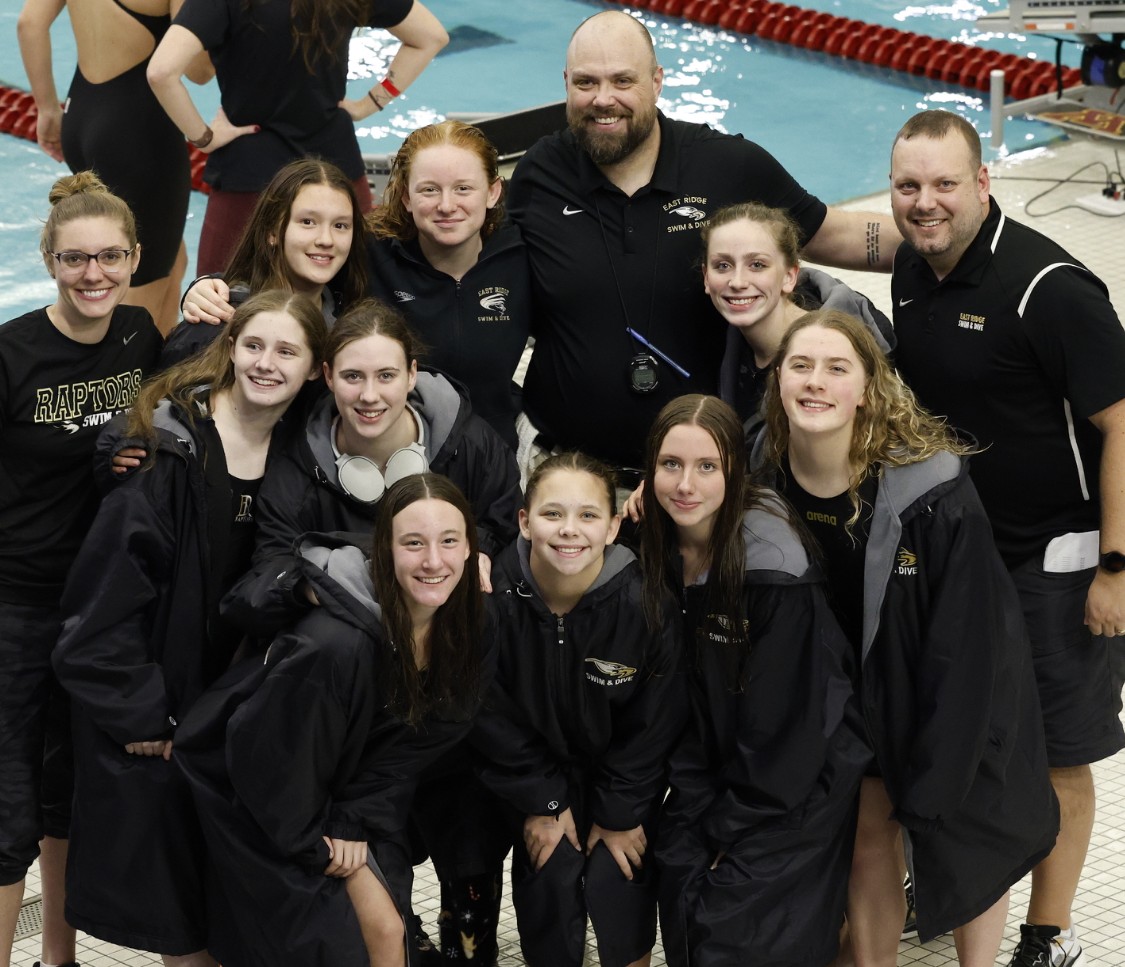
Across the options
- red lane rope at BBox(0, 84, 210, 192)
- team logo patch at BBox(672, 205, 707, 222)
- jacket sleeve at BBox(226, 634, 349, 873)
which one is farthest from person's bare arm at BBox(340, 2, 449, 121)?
red lane rope at BBox(0, 84, 210, 192)

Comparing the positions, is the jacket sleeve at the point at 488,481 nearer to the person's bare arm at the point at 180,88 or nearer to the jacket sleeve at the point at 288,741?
the jacket sleeve at the point at 288,741

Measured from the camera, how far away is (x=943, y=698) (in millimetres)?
3096

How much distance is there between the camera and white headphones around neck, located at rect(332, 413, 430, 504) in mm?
3180

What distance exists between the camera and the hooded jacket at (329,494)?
302 cm

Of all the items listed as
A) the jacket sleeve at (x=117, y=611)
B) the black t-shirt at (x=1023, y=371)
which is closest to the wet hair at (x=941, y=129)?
the black t-shirt at (x=1023, y=371)

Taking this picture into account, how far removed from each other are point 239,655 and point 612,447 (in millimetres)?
1080

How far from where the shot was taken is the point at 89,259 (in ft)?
10.6

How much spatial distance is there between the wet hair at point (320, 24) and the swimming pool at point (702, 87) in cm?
364

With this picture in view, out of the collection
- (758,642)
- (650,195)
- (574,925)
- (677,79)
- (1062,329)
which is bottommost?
(574,925)

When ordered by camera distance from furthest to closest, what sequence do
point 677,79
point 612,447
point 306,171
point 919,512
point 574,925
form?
point 677,79 → point 612,447 → point 306,171 → point 574,925 → point 919,512

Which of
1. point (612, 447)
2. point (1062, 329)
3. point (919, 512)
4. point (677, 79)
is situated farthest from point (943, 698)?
point (677, 79)

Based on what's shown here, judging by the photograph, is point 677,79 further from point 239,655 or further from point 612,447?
point 239,655

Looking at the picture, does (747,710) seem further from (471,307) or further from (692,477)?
(471,307)

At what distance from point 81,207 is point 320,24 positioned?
5.37ft
